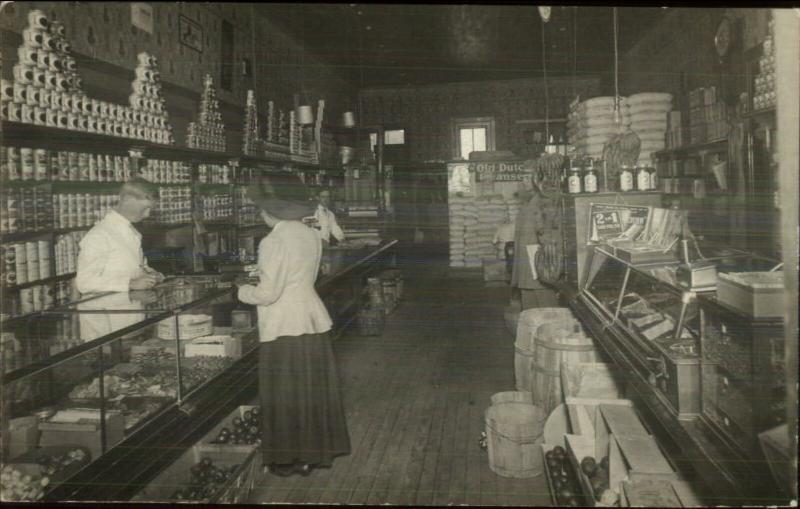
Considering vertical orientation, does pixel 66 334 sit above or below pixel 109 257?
below

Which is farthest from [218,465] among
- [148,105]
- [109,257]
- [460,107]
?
[460,107]

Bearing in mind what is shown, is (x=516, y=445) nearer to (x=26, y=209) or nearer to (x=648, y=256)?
(x=648, y=256)

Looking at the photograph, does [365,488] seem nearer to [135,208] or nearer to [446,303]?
[135,208]

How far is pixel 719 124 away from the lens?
5906 millimetres

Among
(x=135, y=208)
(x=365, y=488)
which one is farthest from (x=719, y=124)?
(x=135, y=208)

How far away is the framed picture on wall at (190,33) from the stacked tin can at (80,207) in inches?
117

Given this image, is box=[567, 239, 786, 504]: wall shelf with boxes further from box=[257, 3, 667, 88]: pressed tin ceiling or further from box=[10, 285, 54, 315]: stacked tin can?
box=[257, 3, 667, 88]: pressed tin ceiling

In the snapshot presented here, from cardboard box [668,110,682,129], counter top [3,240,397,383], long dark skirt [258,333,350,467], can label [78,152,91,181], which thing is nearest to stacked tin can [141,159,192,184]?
can label [78,152,91,181]

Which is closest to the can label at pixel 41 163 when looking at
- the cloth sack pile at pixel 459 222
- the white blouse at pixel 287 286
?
the white blouse at pixel 287 286

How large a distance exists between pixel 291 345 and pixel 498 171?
9.85 metres

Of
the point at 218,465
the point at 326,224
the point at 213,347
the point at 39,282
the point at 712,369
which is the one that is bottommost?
the point at 218,465

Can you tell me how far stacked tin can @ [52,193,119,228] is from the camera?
14.1 feet

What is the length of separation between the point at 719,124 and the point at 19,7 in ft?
20.1

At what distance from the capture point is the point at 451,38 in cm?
1045
